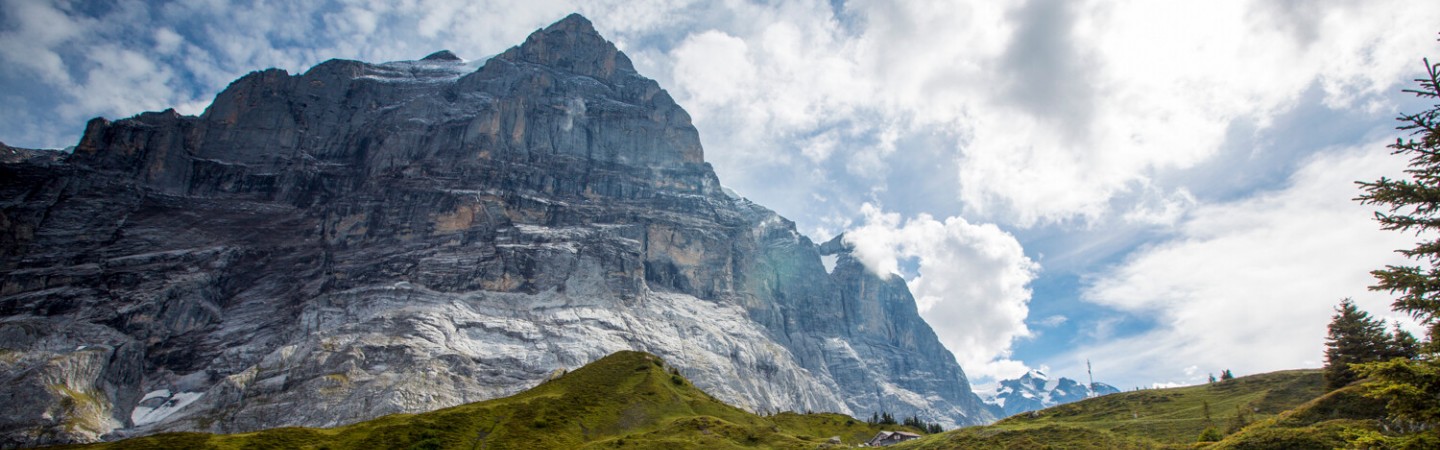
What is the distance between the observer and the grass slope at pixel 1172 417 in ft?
179

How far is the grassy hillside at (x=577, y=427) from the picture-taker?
8100cm

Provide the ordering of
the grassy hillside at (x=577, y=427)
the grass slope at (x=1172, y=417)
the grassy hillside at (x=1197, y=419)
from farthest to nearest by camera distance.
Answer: the grassy hillside at (x=577, y=427) → the grass slope at (x=1172, y=417) → the grassy hillside at (x=1197, y=419)

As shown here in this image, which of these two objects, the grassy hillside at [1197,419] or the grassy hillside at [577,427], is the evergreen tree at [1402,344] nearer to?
the grassy hillside at [1197,419]

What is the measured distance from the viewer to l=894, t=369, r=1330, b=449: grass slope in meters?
54.6

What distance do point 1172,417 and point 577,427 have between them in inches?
A: 2779

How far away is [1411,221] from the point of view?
24516 millimetres

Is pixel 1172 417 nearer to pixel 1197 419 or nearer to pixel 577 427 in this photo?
pixel 1197 419

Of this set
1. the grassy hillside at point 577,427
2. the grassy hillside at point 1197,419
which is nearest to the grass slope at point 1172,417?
the grassy hillside at point 1197,419

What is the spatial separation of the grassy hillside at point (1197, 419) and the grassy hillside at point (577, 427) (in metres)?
26.2

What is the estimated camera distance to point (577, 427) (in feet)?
310

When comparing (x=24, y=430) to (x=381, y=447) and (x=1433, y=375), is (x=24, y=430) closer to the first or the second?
(x=381, y=447)

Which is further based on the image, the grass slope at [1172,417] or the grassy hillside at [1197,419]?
the grass slope at [1172,417]

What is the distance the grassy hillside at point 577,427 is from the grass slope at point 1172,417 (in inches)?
965

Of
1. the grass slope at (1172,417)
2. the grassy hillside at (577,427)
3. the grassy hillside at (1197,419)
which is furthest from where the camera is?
the grassy hillside at (577,427)
